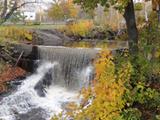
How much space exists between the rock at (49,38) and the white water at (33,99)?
1082cm

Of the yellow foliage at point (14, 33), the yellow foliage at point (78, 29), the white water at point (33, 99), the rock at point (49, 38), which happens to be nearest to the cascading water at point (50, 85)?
the white water at point (33, 99)

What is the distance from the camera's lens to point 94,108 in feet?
27.0

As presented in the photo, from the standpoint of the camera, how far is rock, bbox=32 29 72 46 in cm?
3022

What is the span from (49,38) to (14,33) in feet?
18.2

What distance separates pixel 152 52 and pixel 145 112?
188 centimetres

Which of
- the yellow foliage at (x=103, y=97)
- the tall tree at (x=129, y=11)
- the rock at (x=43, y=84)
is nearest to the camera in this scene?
the yellow foliage at (x=103, y=97)

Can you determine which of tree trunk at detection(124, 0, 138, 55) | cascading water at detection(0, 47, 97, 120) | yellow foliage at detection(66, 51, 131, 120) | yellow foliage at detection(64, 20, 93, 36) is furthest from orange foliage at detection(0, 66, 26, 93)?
yellow foliage at detection(64, 20, 93, 36)

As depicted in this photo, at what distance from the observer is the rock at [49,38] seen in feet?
99.1

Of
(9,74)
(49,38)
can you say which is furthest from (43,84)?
(49,38)

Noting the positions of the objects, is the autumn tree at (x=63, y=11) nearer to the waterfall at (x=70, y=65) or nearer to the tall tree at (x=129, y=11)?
the waterfall at (x=70, y=65)

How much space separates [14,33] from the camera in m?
Result: 27.1

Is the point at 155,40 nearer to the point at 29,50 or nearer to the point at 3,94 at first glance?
the point at 3,94

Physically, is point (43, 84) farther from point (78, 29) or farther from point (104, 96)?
point (78, 29)

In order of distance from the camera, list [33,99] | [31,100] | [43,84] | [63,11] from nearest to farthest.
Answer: [31,100]
[33,99]
[43,84]
[63,11]
